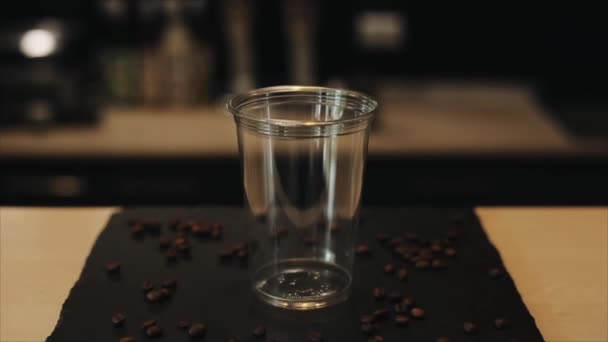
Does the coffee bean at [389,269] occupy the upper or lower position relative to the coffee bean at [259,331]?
lower

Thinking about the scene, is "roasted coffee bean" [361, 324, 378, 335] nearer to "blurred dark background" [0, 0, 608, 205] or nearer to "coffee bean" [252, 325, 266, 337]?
"coffee bean" [252, 325, 266, 337]

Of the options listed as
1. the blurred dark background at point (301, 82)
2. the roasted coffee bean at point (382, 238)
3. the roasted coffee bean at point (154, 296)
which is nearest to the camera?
the roasted coffee bean at point (154, 296)

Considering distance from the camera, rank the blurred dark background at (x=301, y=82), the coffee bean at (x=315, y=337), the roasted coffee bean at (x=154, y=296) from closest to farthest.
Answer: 1. the coffee bean at (x=315, y=337)
2. the roasted coffee bean at (x=154, y=296)
3. the blurred dark background at (x=301, y=82)

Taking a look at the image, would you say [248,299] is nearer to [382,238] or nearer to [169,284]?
[169,284]

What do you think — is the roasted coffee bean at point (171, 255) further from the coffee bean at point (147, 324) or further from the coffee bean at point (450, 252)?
the coffee bean at point (450, 252)

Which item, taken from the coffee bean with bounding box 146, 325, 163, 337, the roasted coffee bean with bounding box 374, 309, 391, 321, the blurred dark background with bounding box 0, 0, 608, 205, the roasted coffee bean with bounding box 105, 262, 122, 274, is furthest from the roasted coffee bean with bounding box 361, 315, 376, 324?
the blurred dark background with bounding box 0, 0, 608, 205

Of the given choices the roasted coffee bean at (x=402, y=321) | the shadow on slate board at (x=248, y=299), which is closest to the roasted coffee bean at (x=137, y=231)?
the shadow on slate board at (x=248, y=299)
